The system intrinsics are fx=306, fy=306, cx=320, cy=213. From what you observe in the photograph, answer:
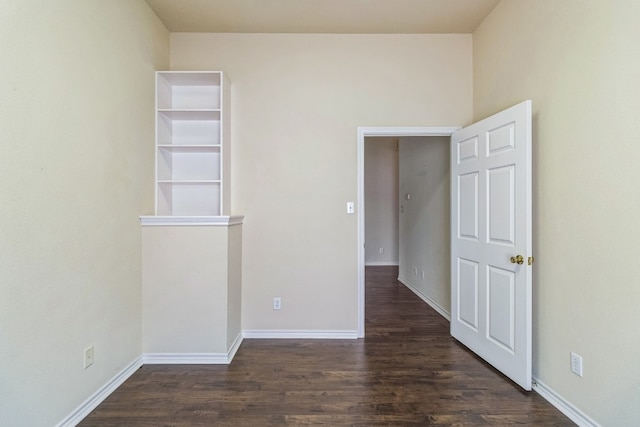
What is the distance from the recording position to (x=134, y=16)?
232cm

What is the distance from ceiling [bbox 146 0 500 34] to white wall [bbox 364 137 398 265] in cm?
396

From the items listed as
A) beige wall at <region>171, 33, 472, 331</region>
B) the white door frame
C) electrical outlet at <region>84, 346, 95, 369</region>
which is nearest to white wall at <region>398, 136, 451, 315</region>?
the white door frame

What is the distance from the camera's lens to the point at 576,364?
1765 mm

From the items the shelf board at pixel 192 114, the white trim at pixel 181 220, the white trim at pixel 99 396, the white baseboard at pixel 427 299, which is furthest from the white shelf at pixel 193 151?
the white baseboard at pixel 427 299

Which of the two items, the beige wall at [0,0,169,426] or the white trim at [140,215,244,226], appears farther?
the white trim at [140,215,244,226]

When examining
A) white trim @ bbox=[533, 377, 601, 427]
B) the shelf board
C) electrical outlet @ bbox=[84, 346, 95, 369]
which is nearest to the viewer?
white trim @ bbox=[533, 377, 601, 427]

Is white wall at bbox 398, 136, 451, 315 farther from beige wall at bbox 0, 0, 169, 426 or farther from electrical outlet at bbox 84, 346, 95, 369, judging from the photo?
electrical outlet at bbox 84, 346, 95, 369

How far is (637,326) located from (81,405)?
2988mm

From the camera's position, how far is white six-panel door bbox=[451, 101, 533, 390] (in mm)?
2037

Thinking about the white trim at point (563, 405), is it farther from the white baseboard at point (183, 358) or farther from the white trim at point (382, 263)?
the white trim at point (382, 263)

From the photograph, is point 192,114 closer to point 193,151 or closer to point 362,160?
point 193,151

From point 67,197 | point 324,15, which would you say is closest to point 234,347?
point 67,197

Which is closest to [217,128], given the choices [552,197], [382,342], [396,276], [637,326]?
[382,342]

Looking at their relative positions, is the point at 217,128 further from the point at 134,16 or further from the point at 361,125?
the point at 361,125
